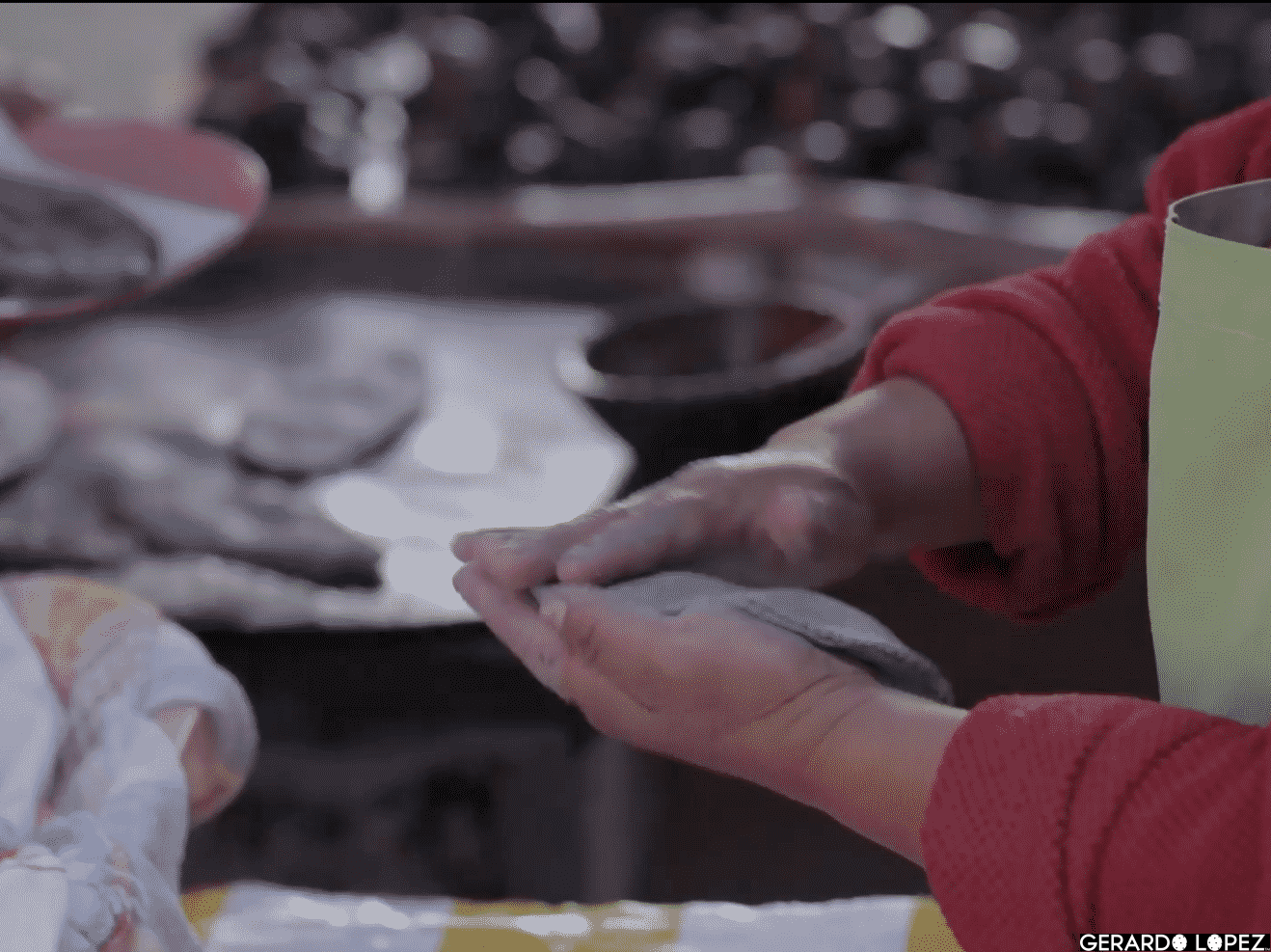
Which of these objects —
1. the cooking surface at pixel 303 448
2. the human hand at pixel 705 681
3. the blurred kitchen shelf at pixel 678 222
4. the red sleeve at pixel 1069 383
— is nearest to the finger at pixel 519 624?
the human hand at pixel 705 681

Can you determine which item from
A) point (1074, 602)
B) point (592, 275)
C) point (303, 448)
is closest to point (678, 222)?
point (592, 275)

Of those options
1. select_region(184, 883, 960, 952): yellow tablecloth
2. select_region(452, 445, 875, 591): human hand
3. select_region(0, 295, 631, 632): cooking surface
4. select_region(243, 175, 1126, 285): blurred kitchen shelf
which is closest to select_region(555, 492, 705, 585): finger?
select_region(452, 445, 875, 591): human hand

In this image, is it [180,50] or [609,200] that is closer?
[609,200]

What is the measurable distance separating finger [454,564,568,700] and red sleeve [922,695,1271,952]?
0.69 ft

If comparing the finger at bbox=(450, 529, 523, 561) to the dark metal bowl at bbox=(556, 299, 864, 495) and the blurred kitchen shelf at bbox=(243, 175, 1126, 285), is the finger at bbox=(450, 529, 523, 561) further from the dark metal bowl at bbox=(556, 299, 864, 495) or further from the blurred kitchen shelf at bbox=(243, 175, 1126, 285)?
the blurred kitchen shelf at bbox=(243, 175, 1126, 285)

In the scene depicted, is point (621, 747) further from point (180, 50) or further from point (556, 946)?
point (180, 50)

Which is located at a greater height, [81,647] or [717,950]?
[81,647]

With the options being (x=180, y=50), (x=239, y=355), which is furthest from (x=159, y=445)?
(x=180, y=50)

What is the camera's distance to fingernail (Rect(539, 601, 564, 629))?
666 mm

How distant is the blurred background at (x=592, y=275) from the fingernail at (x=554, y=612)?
1.57 feet

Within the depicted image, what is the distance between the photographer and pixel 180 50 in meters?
3.17

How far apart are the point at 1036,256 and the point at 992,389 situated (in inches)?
38.3

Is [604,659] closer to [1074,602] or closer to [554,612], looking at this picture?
[554,612]

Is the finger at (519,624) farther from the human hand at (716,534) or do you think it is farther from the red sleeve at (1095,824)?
the red sleeve at (1095,824)
